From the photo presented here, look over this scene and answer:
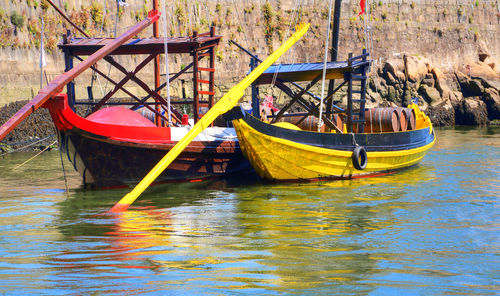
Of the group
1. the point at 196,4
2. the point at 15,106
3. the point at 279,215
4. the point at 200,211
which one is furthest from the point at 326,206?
the point at 196,4

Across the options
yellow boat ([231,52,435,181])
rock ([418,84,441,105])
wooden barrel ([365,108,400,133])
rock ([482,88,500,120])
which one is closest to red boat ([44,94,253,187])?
yellow boat ([231,52,435,181])

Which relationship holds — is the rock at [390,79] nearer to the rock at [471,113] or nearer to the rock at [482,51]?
the rock at [471,113]

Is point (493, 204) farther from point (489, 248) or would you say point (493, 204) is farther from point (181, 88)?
point (181, 88)

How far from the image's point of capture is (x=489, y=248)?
8086mm

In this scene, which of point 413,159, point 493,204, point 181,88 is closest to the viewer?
point 493,204

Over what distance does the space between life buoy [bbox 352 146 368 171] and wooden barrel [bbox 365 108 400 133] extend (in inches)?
131

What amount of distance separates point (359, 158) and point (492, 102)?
2466cm

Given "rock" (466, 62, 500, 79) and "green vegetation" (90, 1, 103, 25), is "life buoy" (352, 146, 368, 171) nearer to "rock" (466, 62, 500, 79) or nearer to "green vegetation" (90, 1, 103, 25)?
"green vegetation" (90, 1, 103, 25)

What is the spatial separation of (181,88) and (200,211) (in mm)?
21260

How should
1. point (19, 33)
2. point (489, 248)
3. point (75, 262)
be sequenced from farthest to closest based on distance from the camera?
point (19, 33)
point (489, 248)
point (75, 262)

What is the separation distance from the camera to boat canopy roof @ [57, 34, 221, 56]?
15.2 m

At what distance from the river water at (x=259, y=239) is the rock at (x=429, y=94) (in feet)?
72.2

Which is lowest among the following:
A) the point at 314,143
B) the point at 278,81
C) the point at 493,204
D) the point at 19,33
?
the point at 493,204

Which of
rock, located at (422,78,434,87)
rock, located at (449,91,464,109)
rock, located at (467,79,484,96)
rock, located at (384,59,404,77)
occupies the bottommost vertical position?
rock, located at (449,91,464,109)
